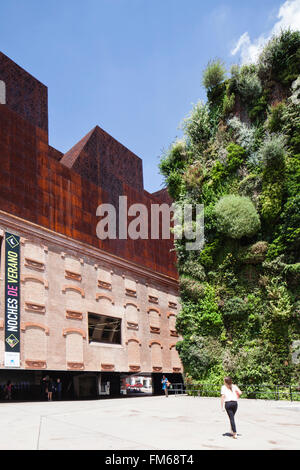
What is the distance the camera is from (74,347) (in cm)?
2789

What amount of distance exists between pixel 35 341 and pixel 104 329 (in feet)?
21.4

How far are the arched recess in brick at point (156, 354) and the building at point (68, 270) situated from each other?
0.08 metres

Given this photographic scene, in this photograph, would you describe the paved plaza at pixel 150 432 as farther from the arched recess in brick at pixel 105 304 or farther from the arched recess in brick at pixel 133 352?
the arched recess in brick at pixel 133 352

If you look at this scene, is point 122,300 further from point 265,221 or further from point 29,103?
point 29,103

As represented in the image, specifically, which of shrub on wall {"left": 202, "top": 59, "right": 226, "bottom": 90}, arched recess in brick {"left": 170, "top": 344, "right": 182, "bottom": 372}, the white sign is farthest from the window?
shrub on wall {"left": 202, "top": 59, "right": 226, "bottom": 90}

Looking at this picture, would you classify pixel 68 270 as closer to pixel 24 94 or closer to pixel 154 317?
pixel 154 317

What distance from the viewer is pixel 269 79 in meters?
31.7

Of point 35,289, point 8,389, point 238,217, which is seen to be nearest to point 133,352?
point 8,389

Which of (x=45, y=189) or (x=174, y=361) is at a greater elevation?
(x=45, y=189)

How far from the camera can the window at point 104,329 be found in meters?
30.0

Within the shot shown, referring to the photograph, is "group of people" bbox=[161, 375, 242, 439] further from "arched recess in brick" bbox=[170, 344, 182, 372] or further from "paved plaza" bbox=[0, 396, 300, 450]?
"arched recess in brick" bbox=[170, 344, 182, 372]

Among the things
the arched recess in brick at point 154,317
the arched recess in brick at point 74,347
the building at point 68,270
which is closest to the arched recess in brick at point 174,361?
the building at point 68,270

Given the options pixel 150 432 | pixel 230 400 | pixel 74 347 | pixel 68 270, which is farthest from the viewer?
pixel 68 270
